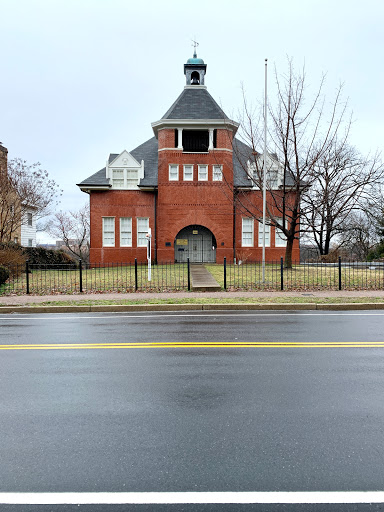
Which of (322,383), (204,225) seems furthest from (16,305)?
(204,225)

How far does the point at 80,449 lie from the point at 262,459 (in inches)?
59.7

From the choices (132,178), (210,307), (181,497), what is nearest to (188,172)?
(132,178)

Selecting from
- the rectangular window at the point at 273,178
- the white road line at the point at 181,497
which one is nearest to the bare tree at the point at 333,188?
the rectangular window at the point at 273,178

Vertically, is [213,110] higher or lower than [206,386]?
higher

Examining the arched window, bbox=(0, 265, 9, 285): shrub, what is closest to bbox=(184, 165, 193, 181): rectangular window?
the arched window

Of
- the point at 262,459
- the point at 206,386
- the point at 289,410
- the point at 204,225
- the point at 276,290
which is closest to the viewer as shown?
the point at 262,459

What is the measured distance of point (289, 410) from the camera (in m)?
4.14

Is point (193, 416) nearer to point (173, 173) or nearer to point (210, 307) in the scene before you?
point (210, 307)

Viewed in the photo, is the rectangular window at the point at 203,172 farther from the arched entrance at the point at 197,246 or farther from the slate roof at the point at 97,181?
the slate roof at the point at 97,181

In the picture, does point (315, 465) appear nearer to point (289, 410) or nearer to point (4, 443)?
point (289, 410)

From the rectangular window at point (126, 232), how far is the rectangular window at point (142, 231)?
25.0 inches

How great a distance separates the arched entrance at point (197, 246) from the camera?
104 ft

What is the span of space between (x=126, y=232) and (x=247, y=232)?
9541 millimetres

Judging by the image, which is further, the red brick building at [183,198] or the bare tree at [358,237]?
the bare tree at [358,237]
